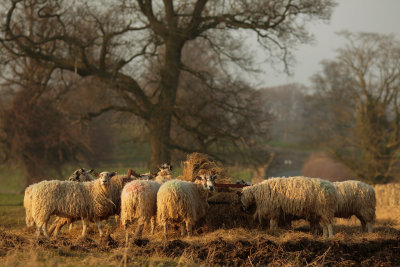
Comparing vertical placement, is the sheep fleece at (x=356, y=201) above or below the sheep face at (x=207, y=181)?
below

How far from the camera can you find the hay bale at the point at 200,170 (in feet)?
47.2

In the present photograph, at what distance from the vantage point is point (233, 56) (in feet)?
80.1

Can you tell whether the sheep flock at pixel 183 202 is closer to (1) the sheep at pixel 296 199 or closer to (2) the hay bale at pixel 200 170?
(1) the sheep at pixel 296 199

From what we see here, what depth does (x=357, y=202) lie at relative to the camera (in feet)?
45.7

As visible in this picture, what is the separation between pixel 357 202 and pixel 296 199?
95.7 inches

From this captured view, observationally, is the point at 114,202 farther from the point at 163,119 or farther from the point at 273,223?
the point at 163,119

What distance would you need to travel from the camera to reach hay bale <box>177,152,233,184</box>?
14383 mm

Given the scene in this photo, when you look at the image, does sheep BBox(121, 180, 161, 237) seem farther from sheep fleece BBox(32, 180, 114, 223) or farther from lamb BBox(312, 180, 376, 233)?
lamb BBox(312, 180, 376, 233)

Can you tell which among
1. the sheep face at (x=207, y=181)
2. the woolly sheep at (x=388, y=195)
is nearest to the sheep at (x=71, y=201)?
the sheep face at (x=207, y=181)

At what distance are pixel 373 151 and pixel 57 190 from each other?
23.5 m

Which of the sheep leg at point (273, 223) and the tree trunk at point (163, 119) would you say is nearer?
the sheep leg at point (273, 223)

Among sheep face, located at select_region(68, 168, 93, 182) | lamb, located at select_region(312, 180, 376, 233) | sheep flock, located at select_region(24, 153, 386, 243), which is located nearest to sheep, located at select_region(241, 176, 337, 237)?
sheep flock, located at select_region(24, 153, 386, 243)

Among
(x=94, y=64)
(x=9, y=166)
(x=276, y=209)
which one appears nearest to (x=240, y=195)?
(x=276, y=209)

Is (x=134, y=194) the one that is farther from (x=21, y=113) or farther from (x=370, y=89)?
(x=370, y=89)
